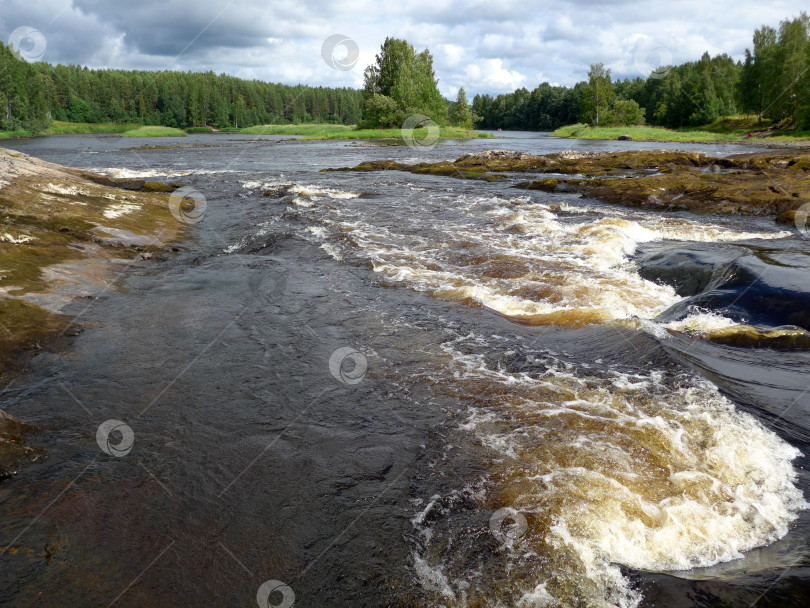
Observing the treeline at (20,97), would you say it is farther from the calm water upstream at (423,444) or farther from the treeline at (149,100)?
the calm water upstream at (423,444)

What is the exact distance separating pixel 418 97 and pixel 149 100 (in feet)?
323

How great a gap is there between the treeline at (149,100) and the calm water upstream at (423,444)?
115741 mm

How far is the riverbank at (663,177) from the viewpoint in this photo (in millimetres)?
21484

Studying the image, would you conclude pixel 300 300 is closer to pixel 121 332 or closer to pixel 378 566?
pixel 121 332

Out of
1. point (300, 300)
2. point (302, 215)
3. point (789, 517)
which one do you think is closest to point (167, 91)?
point (302, 215)

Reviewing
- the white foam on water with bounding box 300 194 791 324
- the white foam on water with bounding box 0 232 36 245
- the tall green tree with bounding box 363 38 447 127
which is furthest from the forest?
the white foam on water with bounding box 0 232 36 245

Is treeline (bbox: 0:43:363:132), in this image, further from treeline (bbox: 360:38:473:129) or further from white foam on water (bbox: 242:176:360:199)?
white foam on water (bbox: 242:176:360:199)

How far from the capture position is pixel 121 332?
8891mm

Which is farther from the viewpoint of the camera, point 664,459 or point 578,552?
point 664,459

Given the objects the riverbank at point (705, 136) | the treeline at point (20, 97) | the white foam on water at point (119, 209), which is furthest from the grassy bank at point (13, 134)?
the riverbank at point (705, 136)

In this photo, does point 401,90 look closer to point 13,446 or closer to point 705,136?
point 705,136

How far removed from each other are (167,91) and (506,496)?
168 m

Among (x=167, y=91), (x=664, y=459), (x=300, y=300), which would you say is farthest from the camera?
(x=167, y=91)

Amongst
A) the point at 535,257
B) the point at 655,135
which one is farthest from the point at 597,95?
the point at 535,257
